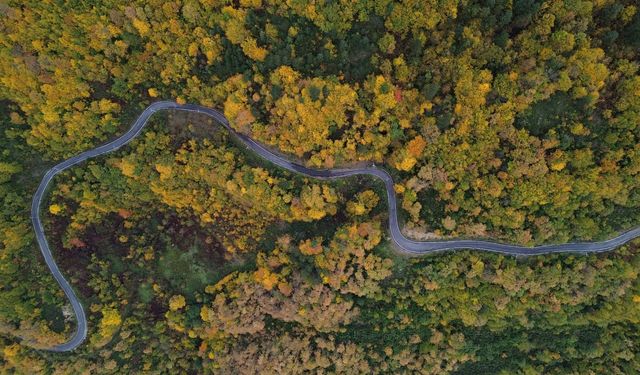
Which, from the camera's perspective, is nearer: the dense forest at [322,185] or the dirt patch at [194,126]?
the dense forest at [322,185]

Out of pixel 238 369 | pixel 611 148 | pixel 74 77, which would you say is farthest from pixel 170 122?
pixel 611 148

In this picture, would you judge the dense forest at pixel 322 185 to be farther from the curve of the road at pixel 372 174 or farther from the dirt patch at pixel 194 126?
the curve of the road at pixel 372 174

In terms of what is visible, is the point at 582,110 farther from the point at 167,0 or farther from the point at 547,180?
the point at 167,0

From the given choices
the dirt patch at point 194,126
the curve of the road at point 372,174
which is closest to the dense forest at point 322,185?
the dirt patch at point 194,126

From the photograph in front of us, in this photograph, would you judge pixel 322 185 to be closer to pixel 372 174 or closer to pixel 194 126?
pixel 372 174

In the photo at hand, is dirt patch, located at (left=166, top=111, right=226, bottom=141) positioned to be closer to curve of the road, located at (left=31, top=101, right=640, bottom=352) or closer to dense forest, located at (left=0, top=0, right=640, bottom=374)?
dense forest, located at (left=0, top=0, right=640, bottom=374)

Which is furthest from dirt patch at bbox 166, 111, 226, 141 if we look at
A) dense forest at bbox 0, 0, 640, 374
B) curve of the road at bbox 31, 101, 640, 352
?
curve of the road at bbox 31, 101, 640, 352

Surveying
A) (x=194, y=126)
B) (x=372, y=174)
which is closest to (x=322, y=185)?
(x=372, y=174)

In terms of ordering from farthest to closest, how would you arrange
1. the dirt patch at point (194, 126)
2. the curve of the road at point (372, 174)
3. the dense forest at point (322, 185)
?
the dirt patch at point (194, 126)
the curve of the road at point (372, 174)
the dense forest at point (322, 185)
